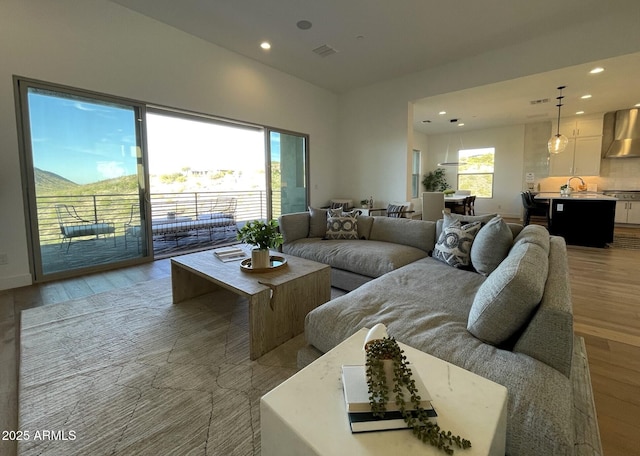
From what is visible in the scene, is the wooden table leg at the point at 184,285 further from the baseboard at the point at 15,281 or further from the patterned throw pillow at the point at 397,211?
the patterned throw pillow at the point at 397,211

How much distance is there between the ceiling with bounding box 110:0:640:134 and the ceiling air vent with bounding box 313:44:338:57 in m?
0.05

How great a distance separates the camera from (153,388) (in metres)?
1.71

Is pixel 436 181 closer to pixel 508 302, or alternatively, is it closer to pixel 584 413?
pixel 584 413

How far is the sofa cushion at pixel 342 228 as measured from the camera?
381 centimetres

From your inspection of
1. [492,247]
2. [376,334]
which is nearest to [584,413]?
[492,247]

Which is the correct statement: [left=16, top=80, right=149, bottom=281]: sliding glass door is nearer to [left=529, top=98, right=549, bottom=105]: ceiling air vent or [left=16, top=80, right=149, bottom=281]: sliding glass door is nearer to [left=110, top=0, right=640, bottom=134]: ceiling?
[left=110, top=0, right=640, bottom=134]: ceiling

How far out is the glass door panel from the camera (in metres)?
6.07

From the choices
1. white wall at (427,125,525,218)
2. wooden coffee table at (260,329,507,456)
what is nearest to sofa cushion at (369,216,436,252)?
wooden coffee table at (260,329,507,456)

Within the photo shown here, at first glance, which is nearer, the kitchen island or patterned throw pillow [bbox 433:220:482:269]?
patterned throw pillow [bbox 433:220:482:269]

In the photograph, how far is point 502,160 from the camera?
9.38m

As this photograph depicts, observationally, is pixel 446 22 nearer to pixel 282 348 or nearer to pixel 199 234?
pixel 282 348

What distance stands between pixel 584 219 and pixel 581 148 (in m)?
4.05

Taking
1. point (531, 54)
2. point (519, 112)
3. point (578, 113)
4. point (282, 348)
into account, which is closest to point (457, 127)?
point (519, 112)

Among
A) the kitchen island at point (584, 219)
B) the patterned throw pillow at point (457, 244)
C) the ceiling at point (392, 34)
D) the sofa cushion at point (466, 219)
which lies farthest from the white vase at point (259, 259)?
the kitchen island at point (584, 219)
